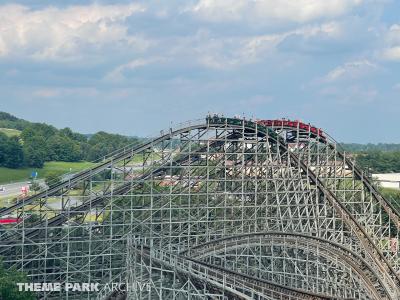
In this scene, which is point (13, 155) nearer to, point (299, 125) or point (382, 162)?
point (382, 162)

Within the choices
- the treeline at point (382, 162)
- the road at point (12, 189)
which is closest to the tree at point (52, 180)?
the road at point (12, 189)

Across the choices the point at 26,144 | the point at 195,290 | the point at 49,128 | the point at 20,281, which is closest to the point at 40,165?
the point at 26,144

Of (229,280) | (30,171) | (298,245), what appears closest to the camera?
(229,280)

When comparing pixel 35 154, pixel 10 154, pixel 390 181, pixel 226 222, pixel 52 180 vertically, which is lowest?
pixel 226 222

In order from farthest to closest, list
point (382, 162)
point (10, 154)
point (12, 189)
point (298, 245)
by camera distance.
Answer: point (382, 162)
point (10, 154)
point (12, 189)
point (298, 245)

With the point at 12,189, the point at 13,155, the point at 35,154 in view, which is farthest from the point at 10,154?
the point at 12,189

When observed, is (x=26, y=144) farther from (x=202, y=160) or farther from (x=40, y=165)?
(x=202, y=160)
